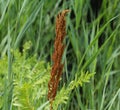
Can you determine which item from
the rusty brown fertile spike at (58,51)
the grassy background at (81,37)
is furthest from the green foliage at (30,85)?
the grassy background at (81,37)

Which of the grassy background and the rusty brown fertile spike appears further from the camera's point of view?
the grassy background

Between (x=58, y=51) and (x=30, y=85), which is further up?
(x=58, y=51)

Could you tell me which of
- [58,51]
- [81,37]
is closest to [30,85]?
[58,51]

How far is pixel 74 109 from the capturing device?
200 centimetres

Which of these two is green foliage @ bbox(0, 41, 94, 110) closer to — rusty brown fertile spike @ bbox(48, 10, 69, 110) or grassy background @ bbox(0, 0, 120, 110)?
rusty brown fertile spike @ bbox(48, 10, 69, 110)

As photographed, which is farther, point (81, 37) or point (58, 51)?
point (81, 37)

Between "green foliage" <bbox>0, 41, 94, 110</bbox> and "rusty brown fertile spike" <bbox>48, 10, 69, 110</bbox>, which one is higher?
"rusty brown fertile spike" <bbox>48, 10, 69, 110</bbox>

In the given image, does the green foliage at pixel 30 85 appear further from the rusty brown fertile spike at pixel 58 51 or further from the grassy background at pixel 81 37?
the grassy background at pixel 81 37

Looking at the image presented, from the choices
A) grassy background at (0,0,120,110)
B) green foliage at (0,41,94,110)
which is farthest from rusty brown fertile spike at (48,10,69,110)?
grassy background at (0,0,120,110)

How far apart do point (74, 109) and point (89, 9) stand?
638 mm

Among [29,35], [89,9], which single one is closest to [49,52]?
[29,35]

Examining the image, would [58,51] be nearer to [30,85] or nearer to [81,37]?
[30,85]

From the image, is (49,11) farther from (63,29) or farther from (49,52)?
(63,29)

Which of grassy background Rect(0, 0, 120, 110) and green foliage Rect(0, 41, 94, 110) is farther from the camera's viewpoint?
grassy background Rect(0, 0, 120, 110)
